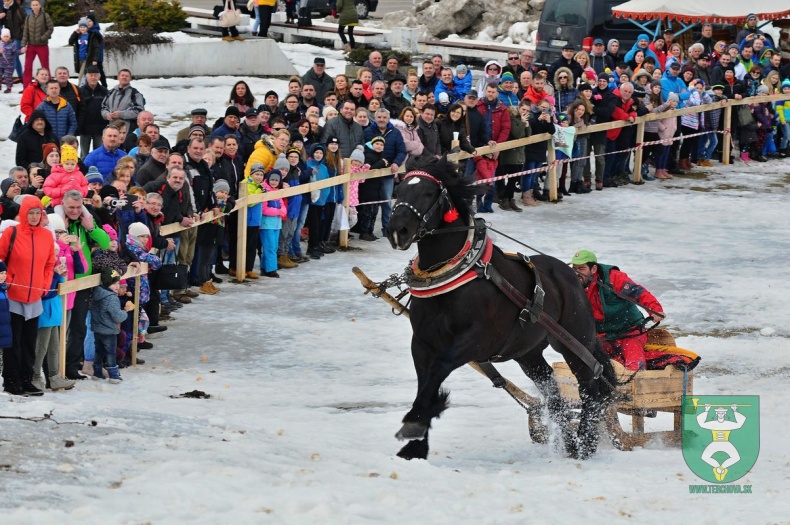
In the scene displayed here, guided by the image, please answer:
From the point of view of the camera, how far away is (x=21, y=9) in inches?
920

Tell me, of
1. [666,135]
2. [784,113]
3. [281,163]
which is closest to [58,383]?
[281,163]

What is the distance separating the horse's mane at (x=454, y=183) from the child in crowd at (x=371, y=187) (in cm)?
811

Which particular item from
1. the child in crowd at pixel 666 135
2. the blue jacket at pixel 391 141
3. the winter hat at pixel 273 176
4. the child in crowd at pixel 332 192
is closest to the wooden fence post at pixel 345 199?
the child in crowd at pixel 332 192

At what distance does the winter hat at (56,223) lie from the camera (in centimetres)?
1061

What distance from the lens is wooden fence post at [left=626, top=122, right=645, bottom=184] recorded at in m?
22.8

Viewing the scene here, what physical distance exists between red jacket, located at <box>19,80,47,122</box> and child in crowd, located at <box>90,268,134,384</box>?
747 cm

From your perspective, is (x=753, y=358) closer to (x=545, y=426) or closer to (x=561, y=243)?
(x=545, y=426)

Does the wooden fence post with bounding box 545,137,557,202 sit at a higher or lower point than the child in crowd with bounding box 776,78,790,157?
lower

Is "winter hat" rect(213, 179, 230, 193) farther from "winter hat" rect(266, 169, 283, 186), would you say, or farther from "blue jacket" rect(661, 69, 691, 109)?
"blue jacket" rect(661, 69, 691, 109)

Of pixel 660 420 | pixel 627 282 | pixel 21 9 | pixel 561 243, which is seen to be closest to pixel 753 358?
pixel 660 420

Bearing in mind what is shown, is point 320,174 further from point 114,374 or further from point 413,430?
point 413,430

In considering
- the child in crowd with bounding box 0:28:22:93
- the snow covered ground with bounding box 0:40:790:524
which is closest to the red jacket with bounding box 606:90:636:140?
the snow covered ground with bounding box 0:40:790:524

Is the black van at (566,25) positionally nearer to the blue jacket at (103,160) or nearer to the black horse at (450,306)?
the blue jacket at (103,160)

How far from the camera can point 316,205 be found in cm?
1686
